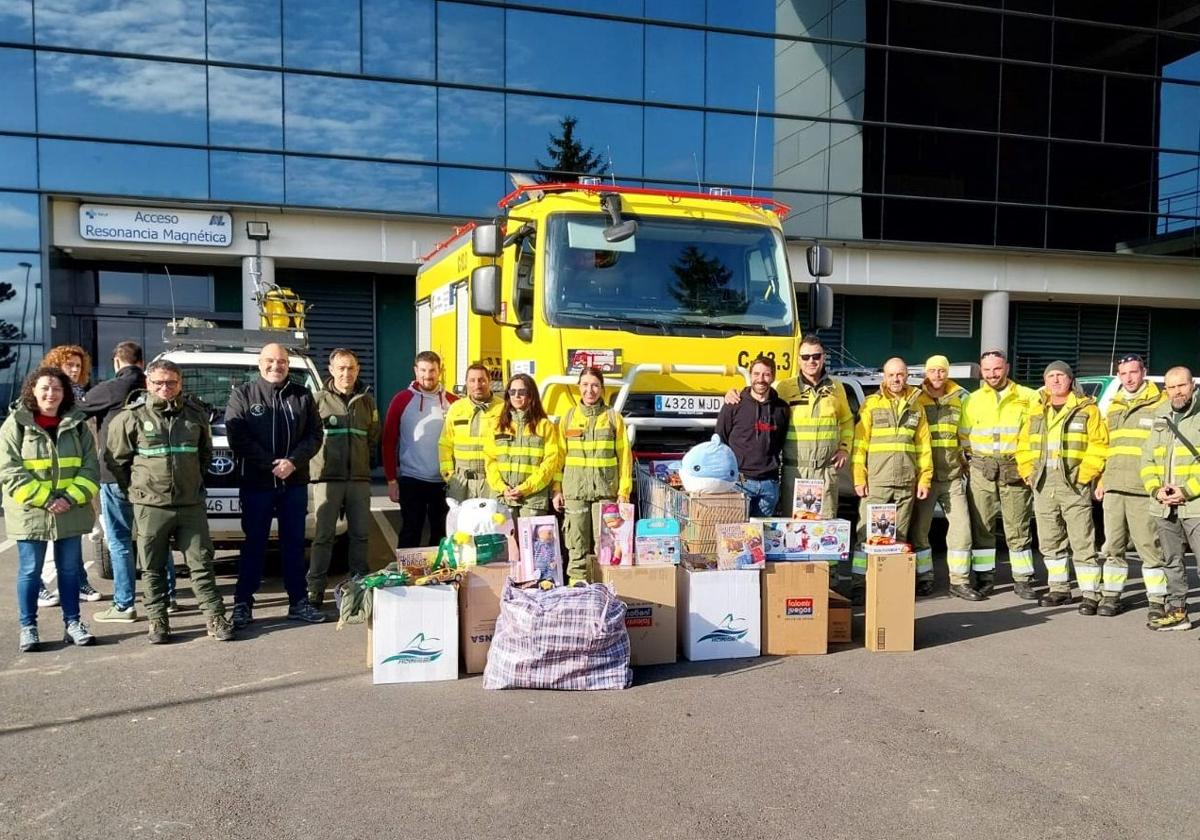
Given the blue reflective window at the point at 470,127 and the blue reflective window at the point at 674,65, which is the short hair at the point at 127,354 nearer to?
Answer: the blue reflective window at the point at 470,127

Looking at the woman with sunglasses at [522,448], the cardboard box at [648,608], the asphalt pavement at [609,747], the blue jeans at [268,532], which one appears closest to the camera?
the asphalt pavement at [609,747]

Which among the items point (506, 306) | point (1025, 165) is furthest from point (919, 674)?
point (1025, 165)

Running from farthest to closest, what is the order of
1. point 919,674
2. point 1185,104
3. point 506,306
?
point 1185,104
point 506,306
point 919,674

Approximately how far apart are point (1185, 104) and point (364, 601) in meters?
20.9

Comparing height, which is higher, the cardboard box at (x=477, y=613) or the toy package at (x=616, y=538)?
the toy package at (x=616, y=538)

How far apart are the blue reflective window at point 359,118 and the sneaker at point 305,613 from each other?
10.5 m

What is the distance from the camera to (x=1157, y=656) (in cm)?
593

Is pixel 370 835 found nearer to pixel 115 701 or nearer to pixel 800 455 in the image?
pixel 115 701

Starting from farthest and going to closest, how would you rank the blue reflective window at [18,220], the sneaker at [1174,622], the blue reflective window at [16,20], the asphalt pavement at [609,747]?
the blue reflective window at [18,220]
the blue reflective window at [16,20]
the sneaker at [1174,622]
the asphalt pavement at [609,747]

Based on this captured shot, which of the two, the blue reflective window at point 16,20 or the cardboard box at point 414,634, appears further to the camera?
the blue reflective window at point 16,20

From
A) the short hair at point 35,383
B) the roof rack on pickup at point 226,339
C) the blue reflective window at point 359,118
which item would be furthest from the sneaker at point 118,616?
the blue reflective window at point 359,118

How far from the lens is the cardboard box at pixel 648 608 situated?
18.3 feet

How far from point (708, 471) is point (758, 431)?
3.25ft

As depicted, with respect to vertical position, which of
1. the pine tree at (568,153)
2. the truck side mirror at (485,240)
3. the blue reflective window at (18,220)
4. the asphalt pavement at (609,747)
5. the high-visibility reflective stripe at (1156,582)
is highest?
the pine tree at (568,153)
